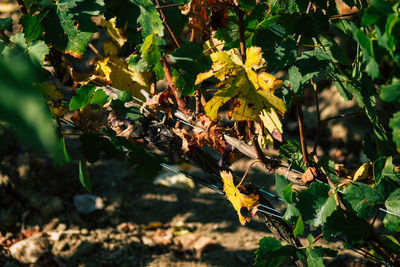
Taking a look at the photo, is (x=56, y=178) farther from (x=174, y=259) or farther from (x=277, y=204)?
(x=277, y=204)

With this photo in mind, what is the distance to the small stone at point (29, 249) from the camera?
2.42m

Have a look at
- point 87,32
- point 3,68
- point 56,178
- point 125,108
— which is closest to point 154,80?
point 125,108

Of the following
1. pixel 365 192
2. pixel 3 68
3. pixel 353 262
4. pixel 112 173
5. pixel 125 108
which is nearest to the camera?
pixel 3 68

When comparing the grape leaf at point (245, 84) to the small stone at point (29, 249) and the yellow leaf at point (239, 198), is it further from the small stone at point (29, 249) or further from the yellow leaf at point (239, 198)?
the small stone at point (29, 249)

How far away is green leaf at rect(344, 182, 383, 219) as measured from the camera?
1142 millimetres

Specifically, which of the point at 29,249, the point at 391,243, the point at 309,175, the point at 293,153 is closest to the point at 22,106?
the point at 309,175

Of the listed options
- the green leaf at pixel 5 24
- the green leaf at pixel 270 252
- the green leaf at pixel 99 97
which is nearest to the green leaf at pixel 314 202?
the green leaf at pixel 270 252

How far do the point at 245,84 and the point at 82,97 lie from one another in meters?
0.57

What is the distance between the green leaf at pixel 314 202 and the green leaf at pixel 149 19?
68 centimetres

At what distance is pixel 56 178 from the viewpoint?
3080 mm

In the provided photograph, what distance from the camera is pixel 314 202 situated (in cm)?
117

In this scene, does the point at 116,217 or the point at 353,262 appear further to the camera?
the point at 116,217

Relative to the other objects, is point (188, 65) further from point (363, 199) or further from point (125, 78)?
point (363, 199)

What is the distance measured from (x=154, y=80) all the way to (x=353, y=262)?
159 cm
